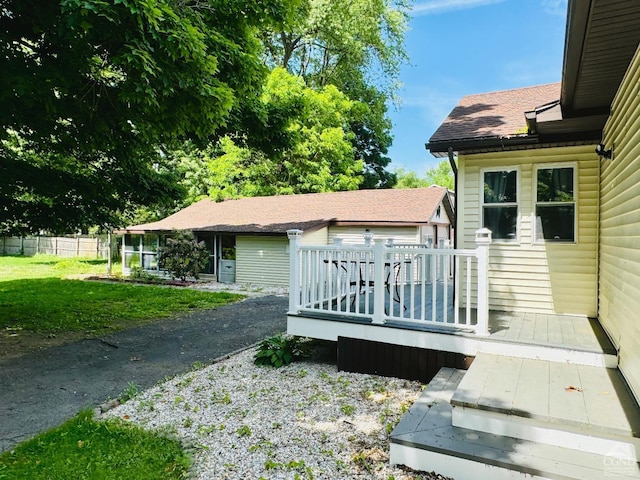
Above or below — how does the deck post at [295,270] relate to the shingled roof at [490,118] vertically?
below

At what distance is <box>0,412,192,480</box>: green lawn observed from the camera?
293cm

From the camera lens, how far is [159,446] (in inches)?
130

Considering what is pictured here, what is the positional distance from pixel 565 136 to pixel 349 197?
12285 mm

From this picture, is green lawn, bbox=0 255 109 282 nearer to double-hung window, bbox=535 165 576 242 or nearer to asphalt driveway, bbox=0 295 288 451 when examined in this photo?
asphalt driveway, bbox=0 295 288 451

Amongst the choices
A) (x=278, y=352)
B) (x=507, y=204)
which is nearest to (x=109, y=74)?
(x=278, y=352)

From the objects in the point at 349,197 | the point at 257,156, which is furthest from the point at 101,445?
the point at 257,156

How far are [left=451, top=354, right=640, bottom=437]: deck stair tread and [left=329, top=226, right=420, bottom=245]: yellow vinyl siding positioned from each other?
916 centimetres

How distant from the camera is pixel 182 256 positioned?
53.2ft

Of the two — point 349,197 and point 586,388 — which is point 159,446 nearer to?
point 586,388

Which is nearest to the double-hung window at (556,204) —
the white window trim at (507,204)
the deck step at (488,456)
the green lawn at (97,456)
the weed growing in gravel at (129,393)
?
the white window trim at (507,204)

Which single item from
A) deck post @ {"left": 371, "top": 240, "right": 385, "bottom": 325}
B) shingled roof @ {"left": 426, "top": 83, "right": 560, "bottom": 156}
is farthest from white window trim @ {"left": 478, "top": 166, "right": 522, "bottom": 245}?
deck post @ {"left": 371, "top": 240, "right": 385, "bottom": 325}

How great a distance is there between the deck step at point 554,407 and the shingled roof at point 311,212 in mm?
10121

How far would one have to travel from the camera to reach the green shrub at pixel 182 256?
16.1m

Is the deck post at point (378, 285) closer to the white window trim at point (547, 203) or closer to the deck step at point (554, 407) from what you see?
the deck step at point (554, 407)
